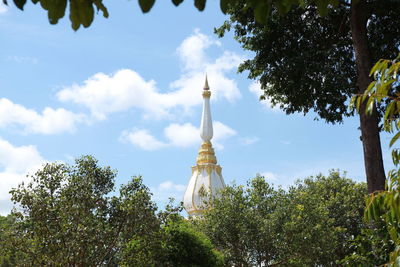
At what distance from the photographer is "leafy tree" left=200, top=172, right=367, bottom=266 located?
22109 millimetres

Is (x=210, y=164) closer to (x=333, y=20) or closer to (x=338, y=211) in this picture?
(x=338, y=211)

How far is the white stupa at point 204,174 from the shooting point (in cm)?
3904

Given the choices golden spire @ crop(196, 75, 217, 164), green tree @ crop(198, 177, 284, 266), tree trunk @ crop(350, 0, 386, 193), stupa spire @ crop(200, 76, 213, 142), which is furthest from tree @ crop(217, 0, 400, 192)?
stupa spire @ crop(200, 76, 213, 142)

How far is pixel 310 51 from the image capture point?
47.3 feet

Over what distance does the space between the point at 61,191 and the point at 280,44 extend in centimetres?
706

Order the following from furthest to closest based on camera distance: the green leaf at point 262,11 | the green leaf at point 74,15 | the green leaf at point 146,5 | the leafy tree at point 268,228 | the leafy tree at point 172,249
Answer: the leafy tree at point 268,228 → the leafy tree at point 172,249 → the green leaf at point 262,11 → the green leaf at point 74,15 → the green leaf at point 146,5

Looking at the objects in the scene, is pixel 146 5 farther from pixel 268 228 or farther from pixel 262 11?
pixel 268 228

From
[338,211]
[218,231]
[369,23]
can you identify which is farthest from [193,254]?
[338,211]

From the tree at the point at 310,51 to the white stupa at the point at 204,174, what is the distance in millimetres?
23811

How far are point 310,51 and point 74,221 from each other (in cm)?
738

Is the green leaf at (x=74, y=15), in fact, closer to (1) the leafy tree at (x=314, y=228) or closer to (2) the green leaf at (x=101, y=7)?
(2) the green leaf at (x=101, y=7)

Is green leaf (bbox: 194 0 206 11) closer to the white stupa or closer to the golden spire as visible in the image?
the white stupa

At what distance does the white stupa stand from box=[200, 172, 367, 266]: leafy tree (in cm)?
1461

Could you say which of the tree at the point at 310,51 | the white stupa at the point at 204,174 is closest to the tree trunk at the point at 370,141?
the tree at the point at 310,51
